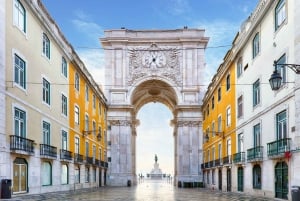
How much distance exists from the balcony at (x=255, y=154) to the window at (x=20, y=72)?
1380 cm

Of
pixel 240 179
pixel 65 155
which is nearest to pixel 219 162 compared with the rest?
pixel 240 179

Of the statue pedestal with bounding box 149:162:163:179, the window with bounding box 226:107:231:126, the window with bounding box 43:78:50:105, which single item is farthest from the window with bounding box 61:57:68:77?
the statue pedestal with bounding box 149:162:163:179

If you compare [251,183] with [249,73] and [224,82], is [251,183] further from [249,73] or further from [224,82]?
[224,82]

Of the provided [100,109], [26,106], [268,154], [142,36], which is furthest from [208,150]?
[26,106]

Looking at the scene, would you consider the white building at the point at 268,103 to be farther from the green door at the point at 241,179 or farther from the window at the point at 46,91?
the window at the point at 46,91

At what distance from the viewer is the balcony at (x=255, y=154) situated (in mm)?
23909

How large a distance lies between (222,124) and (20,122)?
20615mm

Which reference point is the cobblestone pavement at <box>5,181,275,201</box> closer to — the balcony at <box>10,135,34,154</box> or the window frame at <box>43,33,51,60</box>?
the balcony at <box>10,135,34,154</box>

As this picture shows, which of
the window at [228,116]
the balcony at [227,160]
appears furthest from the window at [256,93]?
the balcony at [227,160]

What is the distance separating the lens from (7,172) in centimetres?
1891

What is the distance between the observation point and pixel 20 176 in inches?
831

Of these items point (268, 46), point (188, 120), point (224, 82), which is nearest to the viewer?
point (268, 46)

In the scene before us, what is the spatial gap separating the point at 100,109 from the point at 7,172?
3077 centimetres

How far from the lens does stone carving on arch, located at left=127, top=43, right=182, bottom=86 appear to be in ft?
184
